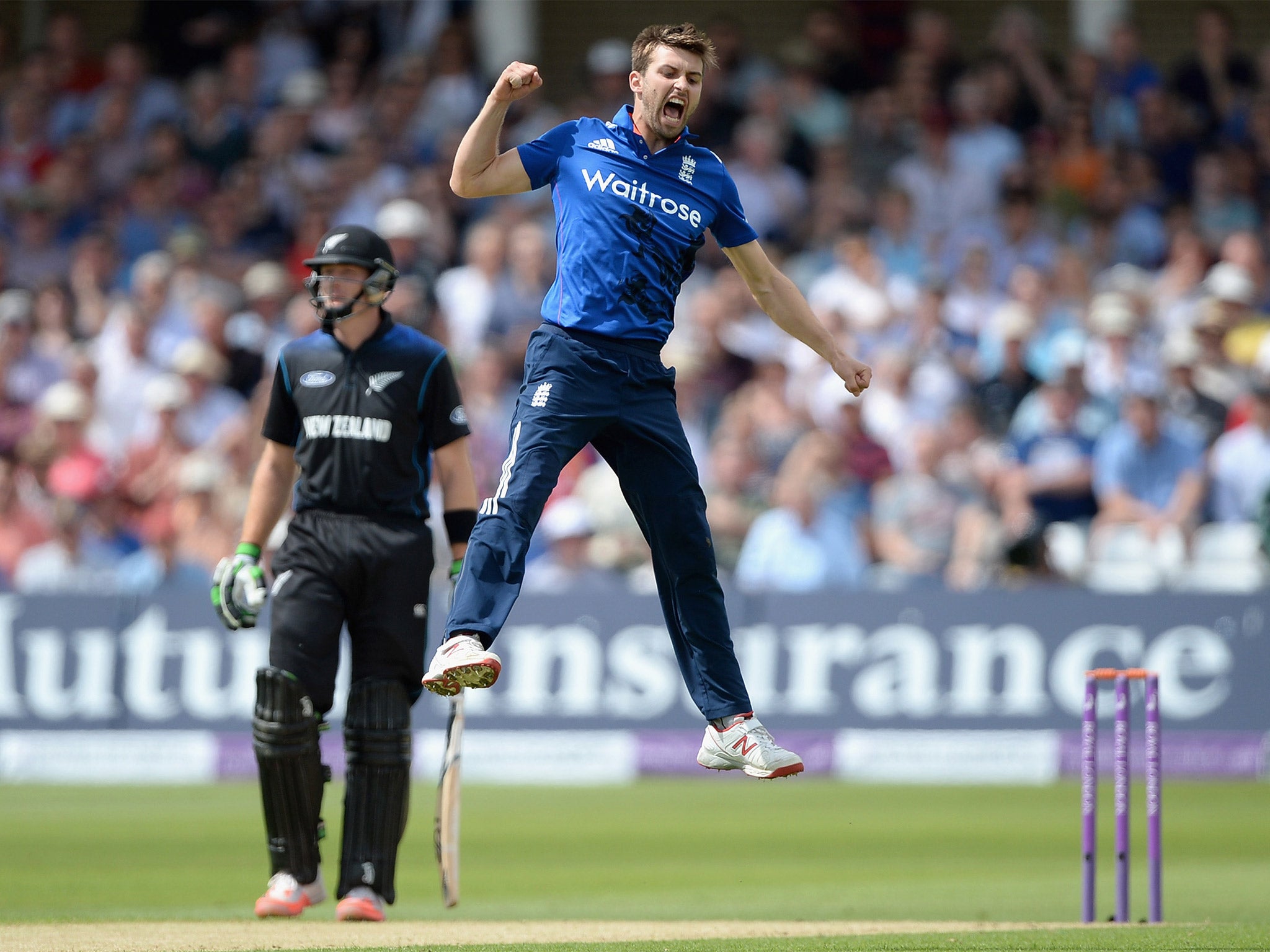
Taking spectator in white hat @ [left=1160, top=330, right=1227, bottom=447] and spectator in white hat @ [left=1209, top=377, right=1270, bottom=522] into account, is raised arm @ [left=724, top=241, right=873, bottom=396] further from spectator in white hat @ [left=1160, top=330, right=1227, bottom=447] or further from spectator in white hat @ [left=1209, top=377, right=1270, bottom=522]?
spectator in white hat @ [left=1160, top=330, right=1227, bottom=447]

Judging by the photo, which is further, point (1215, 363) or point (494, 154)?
point (1215, 363)

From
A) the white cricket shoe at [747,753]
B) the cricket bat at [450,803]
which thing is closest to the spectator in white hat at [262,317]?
the cricket bat at [450,803]

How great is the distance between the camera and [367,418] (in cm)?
726

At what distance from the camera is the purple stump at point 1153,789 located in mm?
6809

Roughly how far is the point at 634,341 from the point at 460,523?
4.88 ft

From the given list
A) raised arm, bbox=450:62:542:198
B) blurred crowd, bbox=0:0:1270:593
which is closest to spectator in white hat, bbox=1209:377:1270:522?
blurred crowd, bbox=0:0:1270:593

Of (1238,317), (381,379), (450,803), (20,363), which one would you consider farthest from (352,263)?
(1238,317)

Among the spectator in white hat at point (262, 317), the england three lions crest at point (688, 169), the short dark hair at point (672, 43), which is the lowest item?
the england three lions crest at point (688, 169)

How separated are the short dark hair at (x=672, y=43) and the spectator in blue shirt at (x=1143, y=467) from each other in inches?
307

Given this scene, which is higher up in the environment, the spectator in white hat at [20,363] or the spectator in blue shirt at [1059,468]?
the spectator in white hat at [20,363]

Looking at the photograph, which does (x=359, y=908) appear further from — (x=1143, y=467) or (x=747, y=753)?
(x=1143, y=467)

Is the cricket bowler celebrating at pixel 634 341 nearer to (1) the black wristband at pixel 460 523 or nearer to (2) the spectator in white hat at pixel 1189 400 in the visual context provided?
(1) the black wristband at pixel 460 523

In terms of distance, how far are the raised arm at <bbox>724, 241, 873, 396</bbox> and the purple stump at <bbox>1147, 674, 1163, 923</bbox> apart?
1566mm

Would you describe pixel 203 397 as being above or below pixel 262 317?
below
